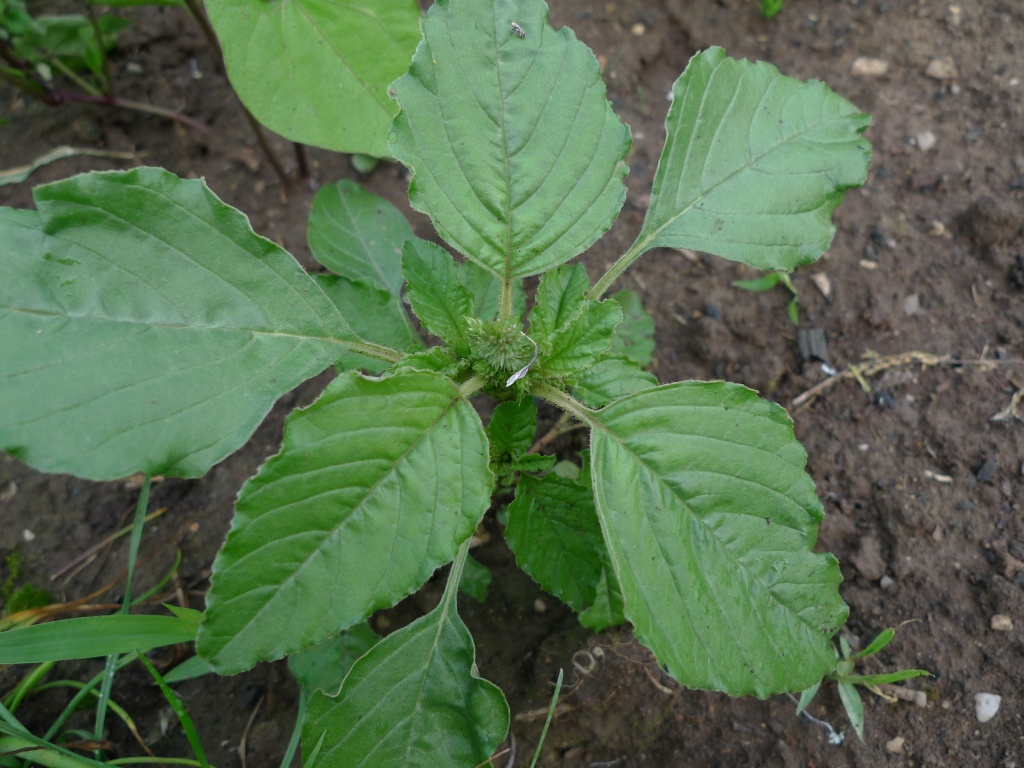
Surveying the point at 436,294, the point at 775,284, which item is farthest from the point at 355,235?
the point at 775,284

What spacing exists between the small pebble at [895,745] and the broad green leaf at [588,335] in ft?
3.61

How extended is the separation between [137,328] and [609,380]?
841 millimetres

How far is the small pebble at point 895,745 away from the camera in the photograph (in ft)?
4.98

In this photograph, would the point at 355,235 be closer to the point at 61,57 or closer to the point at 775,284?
the point at 775,284

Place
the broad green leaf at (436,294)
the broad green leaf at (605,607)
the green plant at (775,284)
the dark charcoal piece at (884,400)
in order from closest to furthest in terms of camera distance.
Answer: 1. the broad green leaf at (436,294)
2. the broad green leaf at (605,607)
3. the dark charcoal piece at (884,400)
4. the green plant at (775,284)

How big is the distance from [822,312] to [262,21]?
65.0 inches

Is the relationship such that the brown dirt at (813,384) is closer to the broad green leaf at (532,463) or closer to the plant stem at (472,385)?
the broad green leaf at (532,463)

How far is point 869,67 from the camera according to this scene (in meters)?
2.41

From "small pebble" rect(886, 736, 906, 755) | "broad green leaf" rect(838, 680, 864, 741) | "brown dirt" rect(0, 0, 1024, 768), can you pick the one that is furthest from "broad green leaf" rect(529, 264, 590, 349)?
"small pebble" rect(886, 736, 906, 755)

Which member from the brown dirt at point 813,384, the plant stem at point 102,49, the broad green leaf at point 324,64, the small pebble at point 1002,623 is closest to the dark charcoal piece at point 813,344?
the brown dirt at point 813,384

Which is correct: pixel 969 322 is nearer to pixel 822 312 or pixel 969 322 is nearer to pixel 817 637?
pixel 822 312

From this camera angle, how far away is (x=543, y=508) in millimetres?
1382

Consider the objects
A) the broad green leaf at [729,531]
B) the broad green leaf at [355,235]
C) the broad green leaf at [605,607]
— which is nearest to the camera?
→ the broad green leaf at [729,531]

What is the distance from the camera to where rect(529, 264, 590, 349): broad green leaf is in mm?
1318
